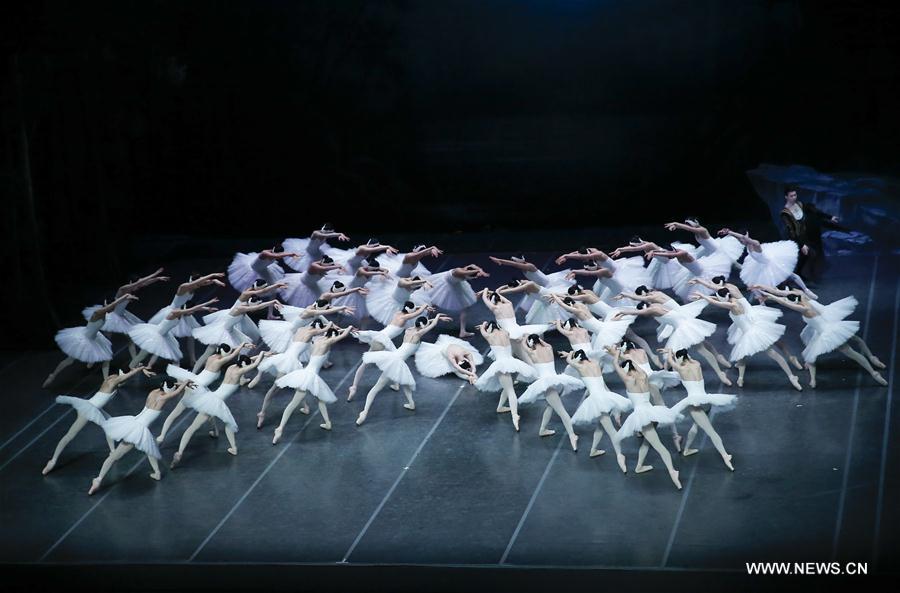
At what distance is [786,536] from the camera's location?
7.14 m

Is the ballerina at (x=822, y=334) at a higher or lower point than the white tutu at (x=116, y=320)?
higher

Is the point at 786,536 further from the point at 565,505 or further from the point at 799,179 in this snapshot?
the point at 799,179

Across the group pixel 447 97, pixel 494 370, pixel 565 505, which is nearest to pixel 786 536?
pixel 565 505

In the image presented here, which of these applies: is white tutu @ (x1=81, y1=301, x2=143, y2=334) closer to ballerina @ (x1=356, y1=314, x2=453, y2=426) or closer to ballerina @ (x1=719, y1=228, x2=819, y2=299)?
ballerina @ (x1=356, y1=314, x2=453, y2=426)

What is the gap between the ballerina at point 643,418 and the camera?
7730mm

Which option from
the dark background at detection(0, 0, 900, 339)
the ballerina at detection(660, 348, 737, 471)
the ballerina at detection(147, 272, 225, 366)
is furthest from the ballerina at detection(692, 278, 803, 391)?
the dark background at detection(0, 0, 900, 339)

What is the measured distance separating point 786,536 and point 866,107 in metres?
6.87

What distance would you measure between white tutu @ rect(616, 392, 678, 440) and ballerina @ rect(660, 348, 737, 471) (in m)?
0.08

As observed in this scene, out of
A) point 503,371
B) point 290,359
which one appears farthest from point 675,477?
point 290,359

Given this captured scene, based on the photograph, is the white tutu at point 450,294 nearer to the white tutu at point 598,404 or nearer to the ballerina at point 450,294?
the ballerina at point 450,294

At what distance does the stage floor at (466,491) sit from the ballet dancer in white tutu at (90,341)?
485mm

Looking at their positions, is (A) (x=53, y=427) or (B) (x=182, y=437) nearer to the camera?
(B) (x=182, y=437)

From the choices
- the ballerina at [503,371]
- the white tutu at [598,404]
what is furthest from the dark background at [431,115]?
the white tutu at [598,404]

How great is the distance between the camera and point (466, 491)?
8016mm
